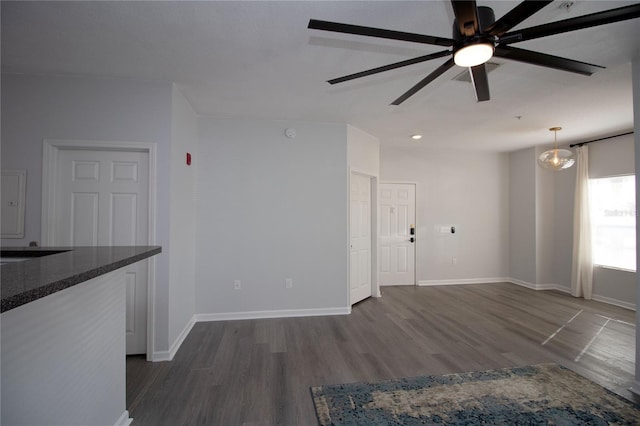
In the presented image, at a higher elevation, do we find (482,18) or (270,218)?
(482,18)

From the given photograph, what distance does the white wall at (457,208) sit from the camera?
5.59 meters

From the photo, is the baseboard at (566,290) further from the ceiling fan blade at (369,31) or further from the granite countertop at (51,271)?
the granite countertop at (51,271)

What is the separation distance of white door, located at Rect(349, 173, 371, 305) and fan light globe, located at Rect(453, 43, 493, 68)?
2.78 metres

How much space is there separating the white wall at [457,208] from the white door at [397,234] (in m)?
0.13

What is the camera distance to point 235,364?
264cm

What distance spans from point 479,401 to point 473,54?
2.30m

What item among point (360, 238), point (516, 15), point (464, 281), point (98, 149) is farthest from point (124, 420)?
point (464, 281)

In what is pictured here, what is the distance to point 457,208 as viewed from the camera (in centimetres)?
574

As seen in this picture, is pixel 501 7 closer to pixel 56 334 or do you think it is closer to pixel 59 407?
pixel 56 334

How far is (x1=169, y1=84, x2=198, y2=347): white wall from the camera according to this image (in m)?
2.88

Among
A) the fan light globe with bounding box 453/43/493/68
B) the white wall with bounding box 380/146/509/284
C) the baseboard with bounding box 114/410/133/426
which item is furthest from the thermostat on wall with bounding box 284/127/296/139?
the baseboard with bounding box 114/410/133/426

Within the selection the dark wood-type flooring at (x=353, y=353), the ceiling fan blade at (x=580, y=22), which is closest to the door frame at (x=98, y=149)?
the dark wood-type flooring at (x=353, y=353)

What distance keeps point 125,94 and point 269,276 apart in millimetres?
2527

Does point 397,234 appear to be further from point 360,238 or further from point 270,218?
point 270,218
